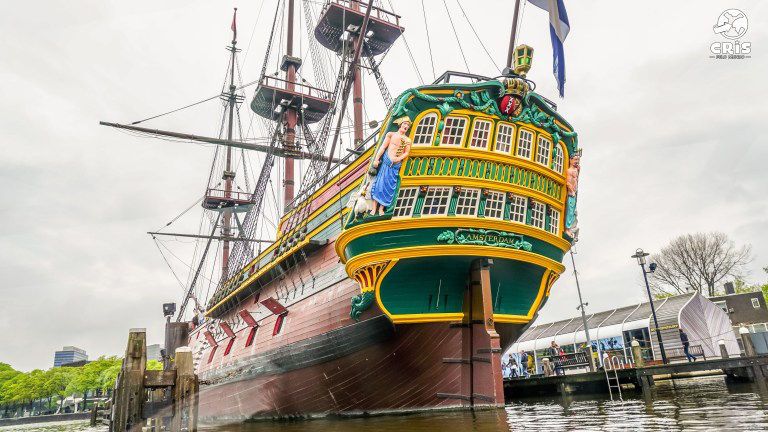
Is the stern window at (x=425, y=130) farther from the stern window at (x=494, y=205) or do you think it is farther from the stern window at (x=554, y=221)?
the stern window at (x=554, y=221)

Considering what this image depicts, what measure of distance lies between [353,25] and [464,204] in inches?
658

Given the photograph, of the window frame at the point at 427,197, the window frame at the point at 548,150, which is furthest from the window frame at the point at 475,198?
the window frame at the point at 548,150

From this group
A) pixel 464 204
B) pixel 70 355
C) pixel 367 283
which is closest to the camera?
pixel 367 283

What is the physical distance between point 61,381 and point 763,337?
226ft

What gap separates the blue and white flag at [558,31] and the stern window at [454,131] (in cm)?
289

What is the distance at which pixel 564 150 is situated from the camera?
1256 centimetres

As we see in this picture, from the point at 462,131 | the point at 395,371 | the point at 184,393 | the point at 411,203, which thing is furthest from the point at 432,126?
the point at 184,393

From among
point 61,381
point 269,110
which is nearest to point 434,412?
point 269,110

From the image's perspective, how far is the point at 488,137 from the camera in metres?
11.1

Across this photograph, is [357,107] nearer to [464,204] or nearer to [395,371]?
[464,204]

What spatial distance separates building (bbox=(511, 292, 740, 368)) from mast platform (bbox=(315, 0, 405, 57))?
58.5 feet

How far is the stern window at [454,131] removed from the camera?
35.6 ft

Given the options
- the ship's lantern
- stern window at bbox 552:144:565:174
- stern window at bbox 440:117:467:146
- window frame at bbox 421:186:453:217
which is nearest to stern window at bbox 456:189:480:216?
window frame at bbox 421:186:453:217

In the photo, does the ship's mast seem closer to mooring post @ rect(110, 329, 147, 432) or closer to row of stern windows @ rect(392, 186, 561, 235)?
A: row of stern windows @ rect(392, 186, 561, 235)
